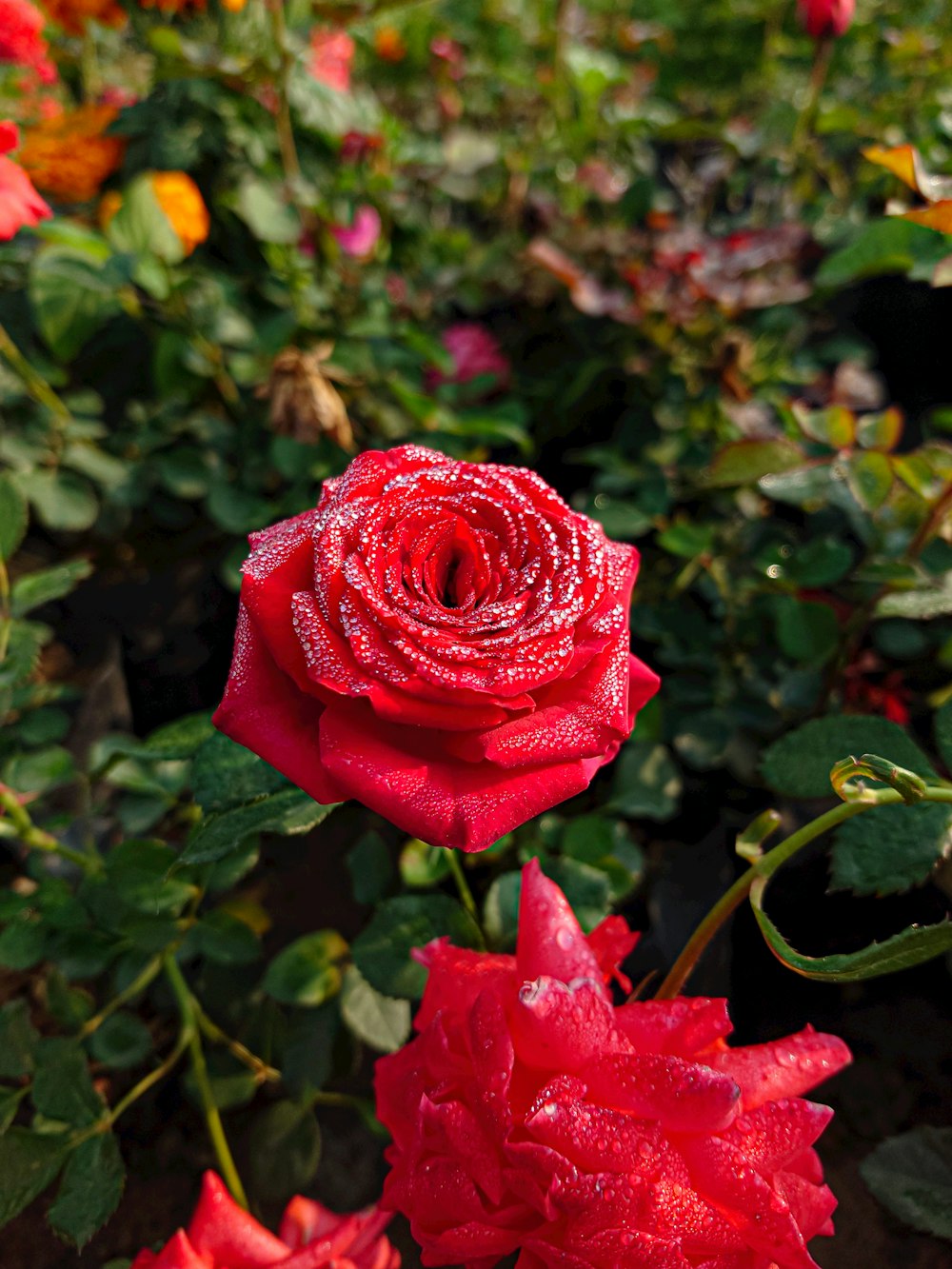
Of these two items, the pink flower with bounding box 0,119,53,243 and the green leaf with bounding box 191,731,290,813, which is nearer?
the green leaf with bounding box 191,731,290,813

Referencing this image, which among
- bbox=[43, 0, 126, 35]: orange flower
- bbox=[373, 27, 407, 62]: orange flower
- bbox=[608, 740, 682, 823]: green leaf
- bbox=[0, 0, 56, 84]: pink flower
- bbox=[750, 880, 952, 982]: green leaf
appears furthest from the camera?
bbox=[373, 27, 407, 62]: orange flower

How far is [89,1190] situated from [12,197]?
1.90ft

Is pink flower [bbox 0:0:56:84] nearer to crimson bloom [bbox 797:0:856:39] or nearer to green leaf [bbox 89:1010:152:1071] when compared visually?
crimson bloom [bbox 797:0:856:39]

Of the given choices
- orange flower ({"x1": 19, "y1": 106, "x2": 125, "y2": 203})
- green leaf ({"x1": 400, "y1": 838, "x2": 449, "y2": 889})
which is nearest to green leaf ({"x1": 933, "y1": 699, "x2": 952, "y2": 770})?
green leaf ({"x1": 400, "y1": 838, "x2": 449, "y2": 889})

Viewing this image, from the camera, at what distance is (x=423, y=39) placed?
1.15 meters

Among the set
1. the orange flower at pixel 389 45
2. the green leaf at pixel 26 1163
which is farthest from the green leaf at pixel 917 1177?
the orange flower at pixel 389 45

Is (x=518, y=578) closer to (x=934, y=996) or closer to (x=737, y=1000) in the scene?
(x=737, y=1000)

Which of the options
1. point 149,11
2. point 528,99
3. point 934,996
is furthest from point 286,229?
point 934,996

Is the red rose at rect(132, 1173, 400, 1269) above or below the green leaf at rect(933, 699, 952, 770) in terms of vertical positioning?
below

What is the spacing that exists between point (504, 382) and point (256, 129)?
36cm

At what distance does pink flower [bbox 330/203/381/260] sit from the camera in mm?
884

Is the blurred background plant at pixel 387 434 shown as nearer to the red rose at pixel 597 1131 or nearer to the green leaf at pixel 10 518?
the green leaf at pixel 10 518

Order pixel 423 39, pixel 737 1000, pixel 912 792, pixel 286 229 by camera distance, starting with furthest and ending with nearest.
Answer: pixel 423 39
pixel 286 229
pixel 737 1000
pixel 912 792

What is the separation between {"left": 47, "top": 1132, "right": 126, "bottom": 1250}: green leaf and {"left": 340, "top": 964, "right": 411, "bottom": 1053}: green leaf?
0.14 metres
